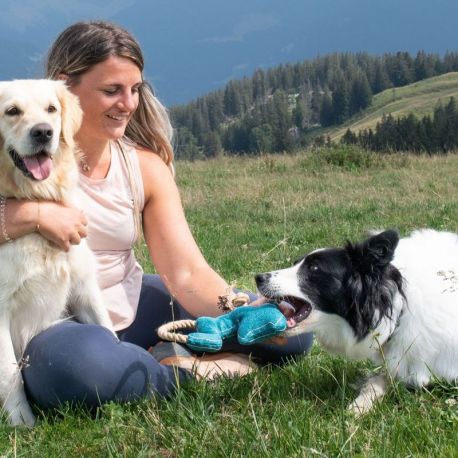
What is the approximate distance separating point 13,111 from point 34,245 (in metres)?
0.73

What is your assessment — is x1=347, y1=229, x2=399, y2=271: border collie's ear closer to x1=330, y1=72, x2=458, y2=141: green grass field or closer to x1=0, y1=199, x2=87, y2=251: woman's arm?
x1=0, y1=199, x2=87, y2=251: woman's arm

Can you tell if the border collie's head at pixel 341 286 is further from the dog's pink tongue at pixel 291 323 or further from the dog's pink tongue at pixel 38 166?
the dog's pink tongue at pixel 38 166

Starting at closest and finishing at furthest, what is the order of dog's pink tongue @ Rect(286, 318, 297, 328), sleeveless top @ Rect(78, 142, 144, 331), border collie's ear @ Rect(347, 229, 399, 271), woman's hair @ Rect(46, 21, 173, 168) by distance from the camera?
border collie's ear @ Rect(347, 229, 399, 271) → dog's pink tongue @ Rect(286, 318, 297, 328) → woman's hair @ Rect(46, 21, 173, 168) → sleeveless top @ Rect(78, 142, 144, 331)

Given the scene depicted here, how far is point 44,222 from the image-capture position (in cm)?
351

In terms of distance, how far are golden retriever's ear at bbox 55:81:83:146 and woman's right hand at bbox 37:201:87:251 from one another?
0.39 m

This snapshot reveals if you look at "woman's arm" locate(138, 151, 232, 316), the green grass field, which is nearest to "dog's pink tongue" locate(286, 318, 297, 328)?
"woman's arm" locate(138, 151, 232, 316)

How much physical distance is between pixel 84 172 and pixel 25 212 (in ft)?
2.22

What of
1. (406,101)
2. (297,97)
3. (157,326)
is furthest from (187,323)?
(297,97)

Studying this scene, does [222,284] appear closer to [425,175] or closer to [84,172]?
[84,172]

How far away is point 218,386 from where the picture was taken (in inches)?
139

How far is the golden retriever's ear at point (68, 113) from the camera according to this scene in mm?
3711

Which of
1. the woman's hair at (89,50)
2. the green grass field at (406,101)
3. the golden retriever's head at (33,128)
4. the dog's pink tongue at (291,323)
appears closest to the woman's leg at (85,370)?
the dog's pink tongue at (291,323)

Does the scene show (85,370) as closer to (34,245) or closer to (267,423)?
(34,245)

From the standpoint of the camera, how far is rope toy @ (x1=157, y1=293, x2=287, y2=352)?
331 centimetres
